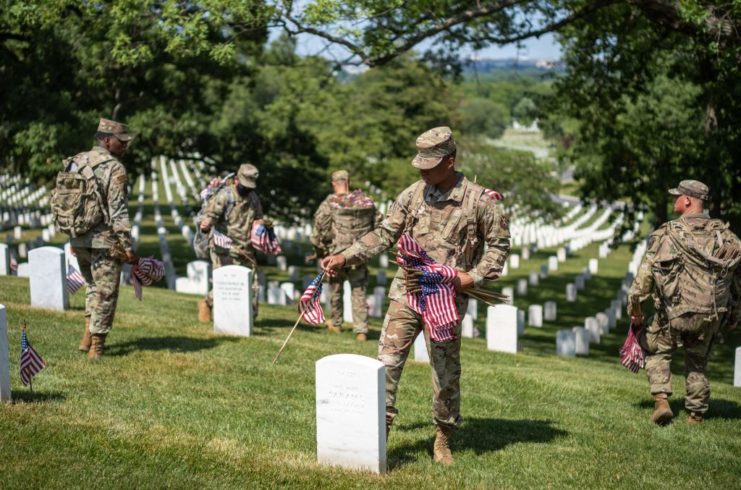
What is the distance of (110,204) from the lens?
31.8ft

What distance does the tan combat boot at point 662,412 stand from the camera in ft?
29.7

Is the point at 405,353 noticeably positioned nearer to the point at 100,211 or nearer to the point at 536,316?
the point at 100,211

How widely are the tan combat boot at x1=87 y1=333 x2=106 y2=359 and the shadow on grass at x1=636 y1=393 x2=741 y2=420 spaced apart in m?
5.54

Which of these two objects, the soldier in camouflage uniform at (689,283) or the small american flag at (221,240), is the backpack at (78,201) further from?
the soldier in camouflage uniform at (689,283)

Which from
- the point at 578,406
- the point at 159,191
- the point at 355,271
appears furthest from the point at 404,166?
the point at 578,406

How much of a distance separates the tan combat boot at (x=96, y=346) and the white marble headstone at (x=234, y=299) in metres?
2.48

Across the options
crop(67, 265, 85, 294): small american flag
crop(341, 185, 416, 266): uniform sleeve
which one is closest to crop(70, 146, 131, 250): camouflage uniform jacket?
crop(341, 185, 416, 266): uniform sleeve

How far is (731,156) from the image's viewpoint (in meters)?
17.2

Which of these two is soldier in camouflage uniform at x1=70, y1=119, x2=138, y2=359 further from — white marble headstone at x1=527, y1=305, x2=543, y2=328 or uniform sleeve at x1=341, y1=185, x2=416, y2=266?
white marble headstone at x1=527, y1=305, x2=543, y2=328

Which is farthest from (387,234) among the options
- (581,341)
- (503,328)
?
(581,341)

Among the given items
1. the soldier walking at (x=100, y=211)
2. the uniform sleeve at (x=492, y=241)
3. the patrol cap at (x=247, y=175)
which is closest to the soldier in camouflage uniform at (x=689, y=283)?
the uniform sleeve at (x=492, y=241)

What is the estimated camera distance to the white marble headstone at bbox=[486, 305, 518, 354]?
14398 mm

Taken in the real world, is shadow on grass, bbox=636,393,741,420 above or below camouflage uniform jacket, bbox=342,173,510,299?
below

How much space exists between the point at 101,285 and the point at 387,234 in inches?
153
